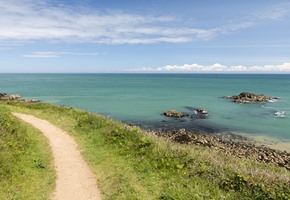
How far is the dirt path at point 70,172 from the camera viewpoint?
530 inches

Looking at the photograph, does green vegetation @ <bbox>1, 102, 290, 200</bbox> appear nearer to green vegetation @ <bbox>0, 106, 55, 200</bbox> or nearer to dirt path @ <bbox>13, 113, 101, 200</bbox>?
dirt path @ <bbox>13, 113, 101, 200</bbox>

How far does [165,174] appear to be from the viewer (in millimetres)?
15188

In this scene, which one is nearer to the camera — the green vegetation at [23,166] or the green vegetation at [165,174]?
the green vegetation at [165,174]

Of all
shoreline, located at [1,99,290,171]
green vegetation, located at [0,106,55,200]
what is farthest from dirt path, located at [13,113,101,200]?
shoreline, located at [1,99,290,171]

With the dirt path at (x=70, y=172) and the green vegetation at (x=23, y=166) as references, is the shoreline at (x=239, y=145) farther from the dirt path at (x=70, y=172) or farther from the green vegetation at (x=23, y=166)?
the green vegetation at (x=23, y=166)

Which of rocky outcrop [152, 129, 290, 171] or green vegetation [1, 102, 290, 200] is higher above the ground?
green vegetation [1, 102, 290, 200]

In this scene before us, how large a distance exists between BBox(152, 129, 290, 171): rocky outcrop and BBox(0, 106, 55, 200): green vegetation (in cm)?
1794

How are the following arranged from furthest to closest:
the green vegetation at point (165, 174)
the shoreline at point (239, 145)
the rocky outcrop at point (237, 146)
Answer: the shoreline at point (239, 145) < the rocky outcrop at point (237, 146) < the green vegetation at point (165, 174)

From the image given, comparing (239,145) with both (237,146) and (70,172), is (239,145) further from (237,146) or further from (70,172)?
(70,172)

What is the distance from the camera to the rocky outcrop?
28325mm

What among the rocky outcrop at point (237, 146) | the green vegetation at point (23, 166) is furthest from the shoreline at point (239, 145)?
the green vegetation at point (23, 166)

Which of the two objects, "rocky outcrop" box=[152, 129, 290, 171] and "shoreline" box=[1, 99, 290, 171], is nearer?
"rocky outcrop" box=[152, 129, 290, 171]

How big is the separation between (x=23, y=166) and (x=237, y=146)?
24.9 meters

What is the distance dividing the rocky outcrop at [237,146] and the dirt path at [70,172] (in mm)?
15207
